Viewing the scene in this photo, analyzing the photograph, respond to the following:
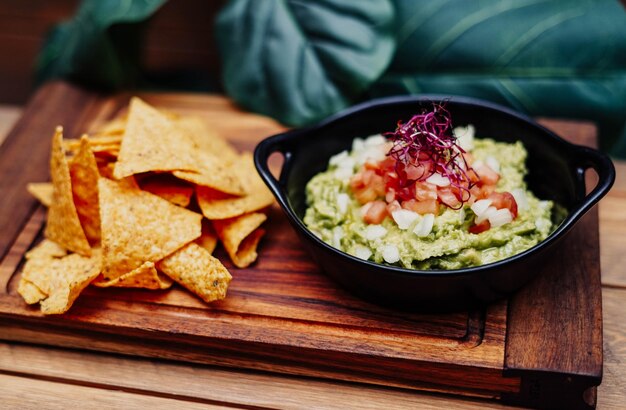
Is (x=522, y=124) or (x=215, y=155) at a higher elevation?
(x=522, y=124)

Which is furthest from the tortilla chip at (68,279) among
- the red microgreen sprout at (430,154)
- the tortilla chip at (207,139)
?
the red microgreen sprout at (430,154)

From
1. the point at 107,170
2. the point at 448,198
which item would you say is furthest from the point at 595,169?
the point at 107,170

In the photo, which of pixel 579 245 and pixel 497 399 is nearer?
pixel 497 399

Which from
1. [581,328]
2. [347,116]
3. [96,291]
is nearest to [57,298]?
[96,291]

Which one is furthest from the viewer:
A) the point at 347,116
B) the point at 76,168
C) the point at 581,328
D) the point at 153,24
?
the point at 153,24

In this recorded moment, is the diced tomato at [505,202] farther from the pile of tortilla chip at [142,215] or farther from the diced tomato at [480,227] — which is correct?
the pile of tortilla chip at [142,215]

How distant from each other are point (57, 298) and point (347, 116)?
86 centimetres

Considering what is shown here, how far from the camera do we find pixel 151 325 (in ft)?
5.47

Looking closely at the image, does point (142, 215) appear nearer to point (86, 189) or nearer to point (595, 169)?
point (86, 189)

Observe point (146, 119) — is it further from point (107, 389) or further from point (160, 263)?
point (107, 389)

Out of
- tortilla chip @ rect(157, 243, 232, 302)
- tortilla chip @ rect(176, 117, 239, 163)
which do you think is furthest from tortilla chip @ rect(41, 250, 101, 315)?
tortilla chip @ rect(176, 117, 239, 163)

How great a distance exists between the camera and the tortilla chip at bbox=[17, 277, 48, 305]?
5.64 ft

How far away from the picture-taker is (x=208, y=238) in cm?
186

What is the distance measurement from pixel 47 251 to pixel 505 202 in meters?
1.14
